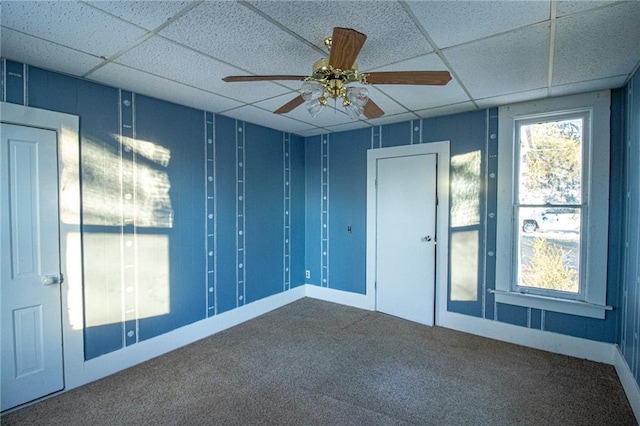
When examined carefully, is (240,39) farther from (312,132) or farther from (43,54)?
(312,132)

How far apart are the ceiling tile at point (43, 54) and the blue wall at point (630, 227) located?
398 centimetres

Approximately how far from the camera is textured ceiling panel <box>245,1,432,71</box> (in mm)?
1565

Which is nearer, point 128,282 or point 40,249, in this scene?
point 40,249

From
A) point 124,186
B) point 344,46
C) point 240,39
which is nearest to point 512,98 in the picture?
point 344,46

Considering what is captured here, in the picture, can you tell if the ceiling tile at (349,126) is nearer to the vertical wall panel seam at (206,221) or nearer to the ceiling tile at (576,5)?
the vertical wall panel seam at (206,221)

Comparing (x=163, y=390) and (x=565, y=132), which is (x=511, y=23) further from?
(x=163, y=390)

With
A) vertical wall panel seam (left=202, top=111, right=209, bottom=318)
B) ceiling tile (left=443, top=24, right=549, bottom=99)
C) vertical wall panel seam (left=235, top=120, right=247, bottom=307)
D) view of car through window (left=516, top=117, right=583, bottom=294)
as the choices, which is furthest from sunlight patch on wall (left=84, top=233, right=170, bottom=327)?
view of car through window (left=516, top=117, right=583, bottom=294)

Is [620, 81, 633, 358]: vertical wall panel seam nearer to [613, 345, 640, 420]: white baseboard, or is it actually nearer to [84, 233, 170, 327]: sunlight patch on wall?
[613, 345, 640, 420]: white baseboard

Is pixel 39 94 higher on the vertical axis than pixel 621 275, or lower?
higher

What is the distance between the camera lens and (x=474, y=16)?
5.42 ft

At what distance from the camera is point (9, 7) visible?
1578mm

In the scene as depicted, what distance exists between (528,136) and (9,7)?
4061 millimetres

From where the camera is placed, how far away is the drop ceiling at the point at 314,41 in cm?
160

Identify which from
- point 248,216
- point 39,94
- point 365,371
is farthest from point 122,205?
point 365,371
